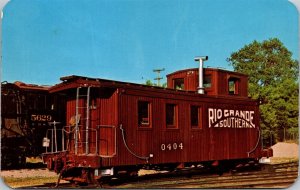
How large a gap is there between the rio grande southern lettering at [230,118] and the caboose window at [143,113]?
8.25 feet

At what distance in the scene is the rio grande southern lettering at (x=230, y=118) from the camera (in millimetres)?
13898

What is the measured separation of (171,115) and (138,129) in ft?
4.92

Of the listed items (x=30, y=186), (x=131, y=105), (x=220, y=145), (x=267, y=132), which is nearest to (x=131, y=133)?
(x=131, y=105)

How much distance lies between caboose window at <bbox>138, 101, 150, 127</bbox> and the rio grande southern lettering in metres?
2.51

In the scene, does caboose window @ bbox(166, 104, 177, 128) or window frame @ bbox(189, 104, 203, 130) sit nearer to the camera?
caboose window @ bbox(166, 104, 177, 128)

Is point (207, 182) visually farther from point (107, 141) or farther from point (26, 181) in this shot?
point (26, 181)

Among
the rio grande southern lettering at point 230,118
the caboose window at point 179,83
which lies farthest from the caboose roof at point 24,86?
the rio grande southern lettering at point 230,118

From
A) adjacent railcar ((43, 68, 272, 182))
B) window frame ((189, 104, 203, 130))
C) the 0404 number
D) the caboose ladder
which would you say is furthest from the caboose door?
window frame ((189, 104, 203, 130))

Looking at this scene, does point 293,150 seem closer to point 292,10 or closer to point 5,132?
point 292,10

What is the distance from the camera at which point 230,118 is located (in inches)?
571

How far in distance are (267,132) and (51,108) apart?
830cm

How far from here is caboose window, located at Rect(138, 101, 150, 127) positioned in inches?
473

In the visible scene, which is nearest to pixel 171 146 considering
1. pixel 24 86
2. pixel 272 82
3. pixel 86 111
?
pixel 86 111

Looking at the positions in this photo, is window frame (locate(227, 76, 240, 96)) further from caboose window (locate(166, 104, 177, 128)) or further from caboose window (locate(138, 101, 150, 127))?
caboose window (locate(138, 101, 150, 127))
